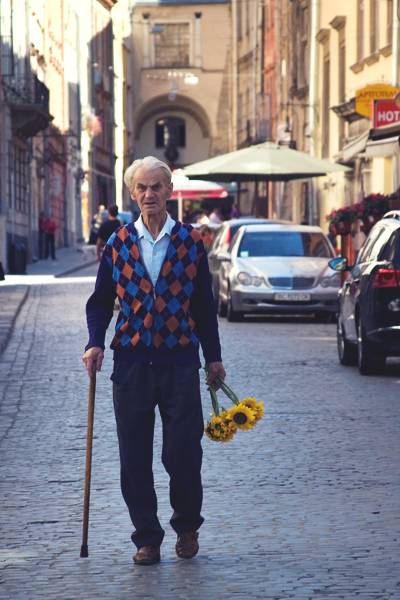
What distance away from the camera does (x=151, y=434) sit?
197 inches

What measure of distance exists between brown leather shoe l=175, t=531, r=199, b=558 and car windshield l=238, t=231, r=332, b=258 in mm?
13702

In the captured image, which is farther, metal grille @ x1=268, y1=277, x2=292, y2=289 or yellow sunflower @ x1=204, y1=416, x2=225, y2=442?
metal grille @ x1=268, y1=277, x2=292, y2=289

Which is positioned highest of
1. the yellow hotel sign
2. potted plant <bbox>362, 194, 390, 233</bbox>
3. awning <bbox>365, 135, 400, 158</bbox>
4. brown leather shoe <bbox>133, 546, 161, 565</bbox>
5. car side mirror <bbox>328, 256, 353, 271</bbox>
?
the yellow hotel sign

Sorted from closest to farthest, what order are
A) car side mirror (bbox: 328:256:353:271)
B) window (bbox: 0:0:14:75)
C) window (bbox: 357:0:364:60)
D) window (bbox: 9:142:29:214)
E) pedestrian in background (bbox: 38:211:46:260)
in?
car side mirror (bbox: 328:256:353:271) → window (bbox: 357:0:364:60) → window (bbox: 0:0:14:75) → window (bbox: 9:142:29:214) → pedestrian in background (bbox: 38:211:46:260)

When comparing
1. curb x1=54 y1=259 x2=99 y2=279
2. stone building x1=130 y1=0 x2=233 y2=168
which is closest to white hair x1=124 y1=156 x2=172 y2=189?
curb x1=54 y1=259 x2=99 y2=279

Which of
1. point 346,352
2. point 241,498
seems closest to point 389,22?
point 346,352

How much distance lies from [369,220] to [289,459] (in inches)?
473

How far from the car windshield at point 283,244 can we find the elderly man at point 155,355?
44.8 feet

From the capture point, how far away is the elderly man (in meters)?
4.89

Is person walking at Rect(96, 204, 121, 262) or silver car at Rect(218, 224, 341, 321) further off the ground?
person walking at Rect(96, 204, 121, 262)

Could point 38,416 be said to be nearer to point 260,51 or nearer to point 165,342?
point 165,342

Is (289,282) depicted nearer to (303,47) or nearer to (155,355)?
(155,355)

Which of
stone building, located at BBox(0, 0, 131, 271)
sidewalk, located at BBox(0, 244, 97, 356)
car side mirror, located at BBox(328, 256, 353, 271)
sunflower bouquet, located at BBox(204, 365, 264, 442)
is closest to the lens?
sunflower bouquet, located at BBox(204, 365, 264, 442)

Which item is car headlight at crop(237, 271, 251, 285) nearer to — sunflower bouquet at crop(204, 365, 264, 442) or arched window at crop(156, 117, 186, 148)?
sunflower bouquet at crop(204, 365, 264, 442)
